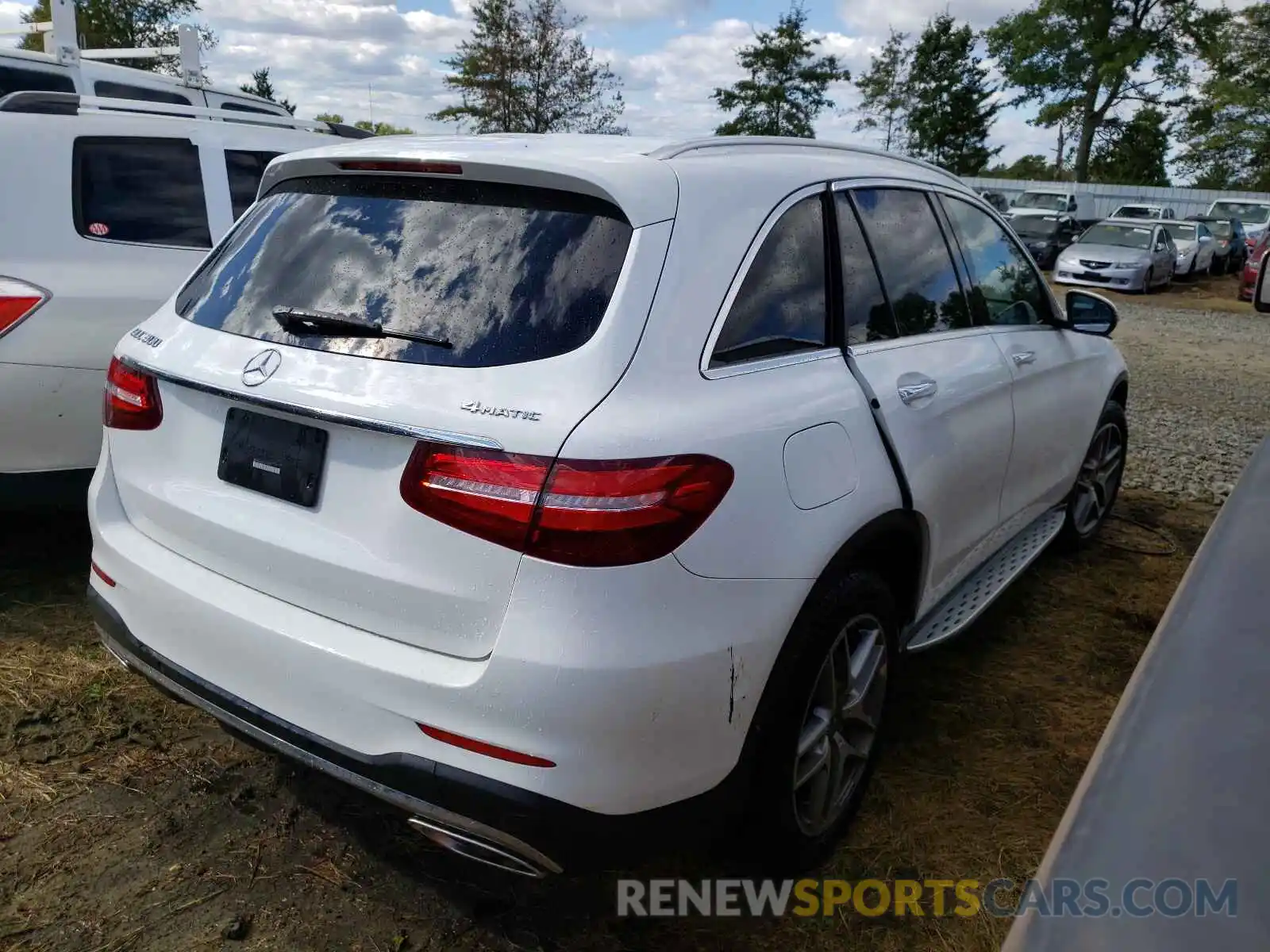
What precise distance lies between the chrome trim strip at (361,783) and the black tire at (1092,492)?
11.4ft

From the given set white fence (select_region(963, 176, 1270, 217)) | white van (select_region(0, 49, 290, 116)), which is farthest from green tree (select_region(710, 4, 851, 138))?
white van (select_region(0, 49, 290, 116))

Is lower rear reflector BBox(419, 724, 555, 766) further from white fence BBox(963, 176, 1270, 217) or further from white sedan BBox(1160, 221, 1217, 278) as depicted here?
white fence BBox(963, 176, 1270, 217)

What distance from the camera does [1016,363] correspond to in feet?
11.6

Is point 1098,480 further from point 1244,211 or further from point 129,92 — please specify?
point 1244,211

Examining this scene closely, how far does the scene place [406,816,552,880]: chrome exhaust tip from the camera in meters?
1.93

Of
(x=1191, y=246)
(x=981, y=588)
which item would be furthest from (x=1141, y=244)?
(x=981, y=588)

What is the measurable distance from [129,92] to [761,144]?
854cm

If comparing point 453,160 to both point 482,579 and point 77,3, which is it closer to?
point 482,579

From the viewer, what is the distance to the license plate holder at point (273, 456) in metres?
2.11

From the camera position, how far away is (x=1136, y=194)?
4072 centimetres

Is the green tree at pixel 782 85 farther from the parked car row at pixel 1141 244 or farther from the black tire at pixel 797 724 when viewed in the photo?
the black tire at pixel 797 724

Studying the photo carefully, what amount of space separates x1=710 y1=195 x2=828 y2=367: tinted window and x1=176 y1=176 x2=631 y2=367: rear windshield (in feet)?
1.10

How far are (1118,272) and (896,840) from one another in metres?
18.8

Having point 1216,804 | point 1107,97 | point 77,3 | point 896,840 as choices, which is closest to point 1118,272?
point 896,840
